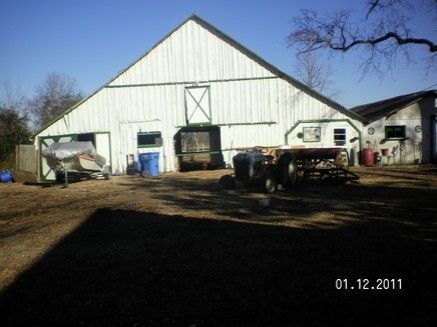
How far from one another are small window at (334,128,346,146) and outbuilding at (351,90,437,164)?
1361 mm

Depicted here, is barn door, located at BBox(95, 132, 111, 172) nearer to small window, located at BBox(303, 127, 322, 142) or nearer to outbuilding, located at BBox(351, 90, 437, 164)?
small window, located at BBox(303, 127, 322, 142)

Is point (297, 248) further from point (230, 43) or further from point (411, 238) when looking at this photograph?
point (230, 43)

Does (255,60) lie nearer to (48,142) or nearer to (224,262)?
(48,142)

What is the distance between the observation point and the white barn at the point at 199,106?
2123cm

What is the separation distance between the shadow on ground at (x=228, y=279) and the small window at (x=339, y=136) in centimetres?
1432

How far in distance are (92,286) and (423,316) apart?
3958 millimetres

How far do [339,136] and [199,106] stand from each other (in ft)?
26.6

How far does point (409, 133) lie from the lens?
21.8 meters

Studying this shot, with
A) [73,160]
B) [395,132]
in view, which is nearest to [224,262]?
[73,160]

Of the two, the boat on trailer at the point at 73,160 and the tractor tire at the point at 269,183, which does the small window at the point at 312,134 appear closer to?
the tractor tire at the point at 269,183

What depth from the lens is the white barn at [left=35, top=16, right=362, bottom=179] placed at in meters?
21.2

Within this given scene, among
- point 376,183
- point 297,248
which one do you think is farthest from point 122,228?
point 376,183

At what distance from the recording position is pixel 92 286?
198 inches

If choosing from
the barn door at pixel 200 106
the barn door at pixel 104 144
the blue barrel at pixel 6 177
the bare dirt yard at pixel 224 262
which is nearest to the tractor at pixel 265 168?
the bare dirt yard at pixel 224 262
